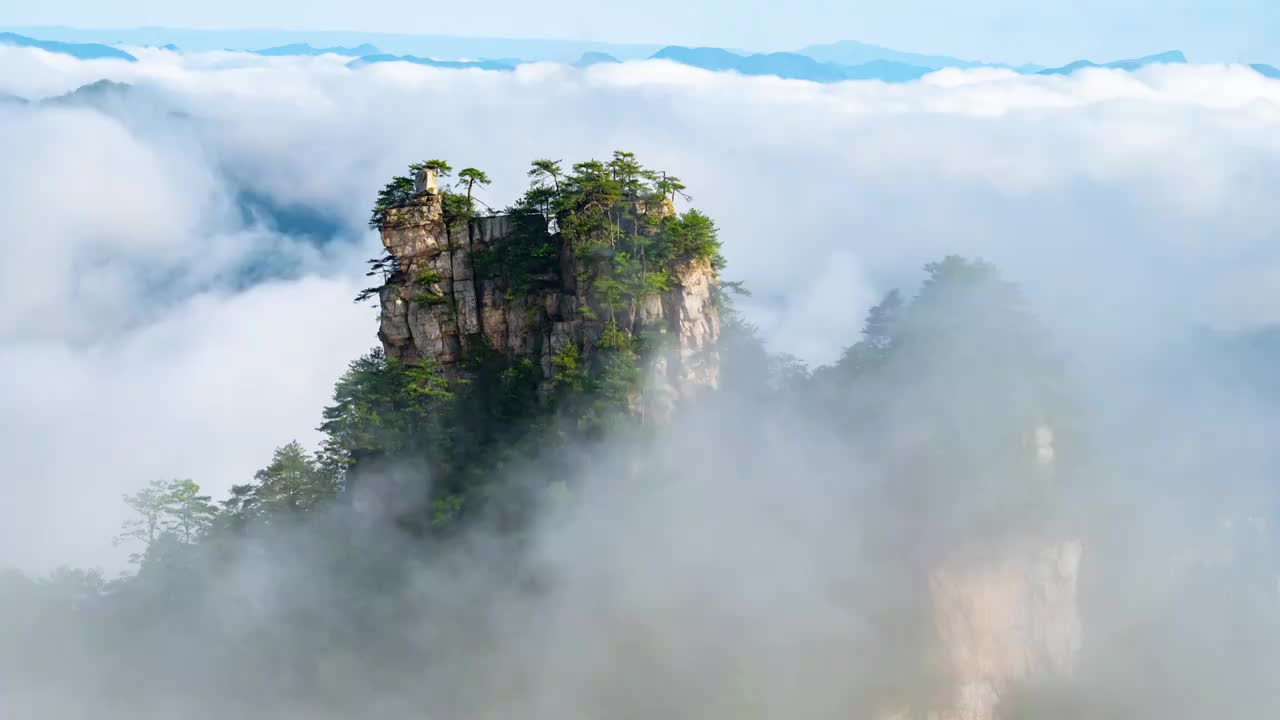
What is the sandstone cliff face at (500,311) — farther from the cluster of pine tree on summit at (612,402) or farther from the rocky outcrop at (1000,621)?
the rocky outcrop at (1000,621)

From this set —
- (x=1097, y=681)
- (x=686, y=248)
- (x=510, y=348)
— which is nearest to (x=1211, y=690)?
(x=1097, y=681)

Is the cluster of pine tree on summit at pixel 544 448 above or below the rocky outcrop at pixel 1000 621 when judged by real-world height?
above

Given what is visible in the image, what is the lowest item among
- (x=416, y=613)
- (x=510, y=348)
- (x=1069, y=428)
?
(x=416, y=613)

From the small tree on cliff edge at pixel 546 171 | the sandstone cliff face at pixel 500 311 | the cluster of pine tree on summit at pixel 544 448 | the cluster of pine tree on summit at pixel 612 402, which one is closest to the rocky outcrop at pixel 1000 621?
the cluster of pine tree on summit at pixel 544 448

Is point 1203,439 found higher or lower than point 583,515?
lower

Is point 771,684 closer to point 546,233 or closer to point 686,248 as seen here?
point 686,248

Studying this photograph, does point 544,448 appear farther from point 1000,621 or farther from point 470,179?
point 1000,621
